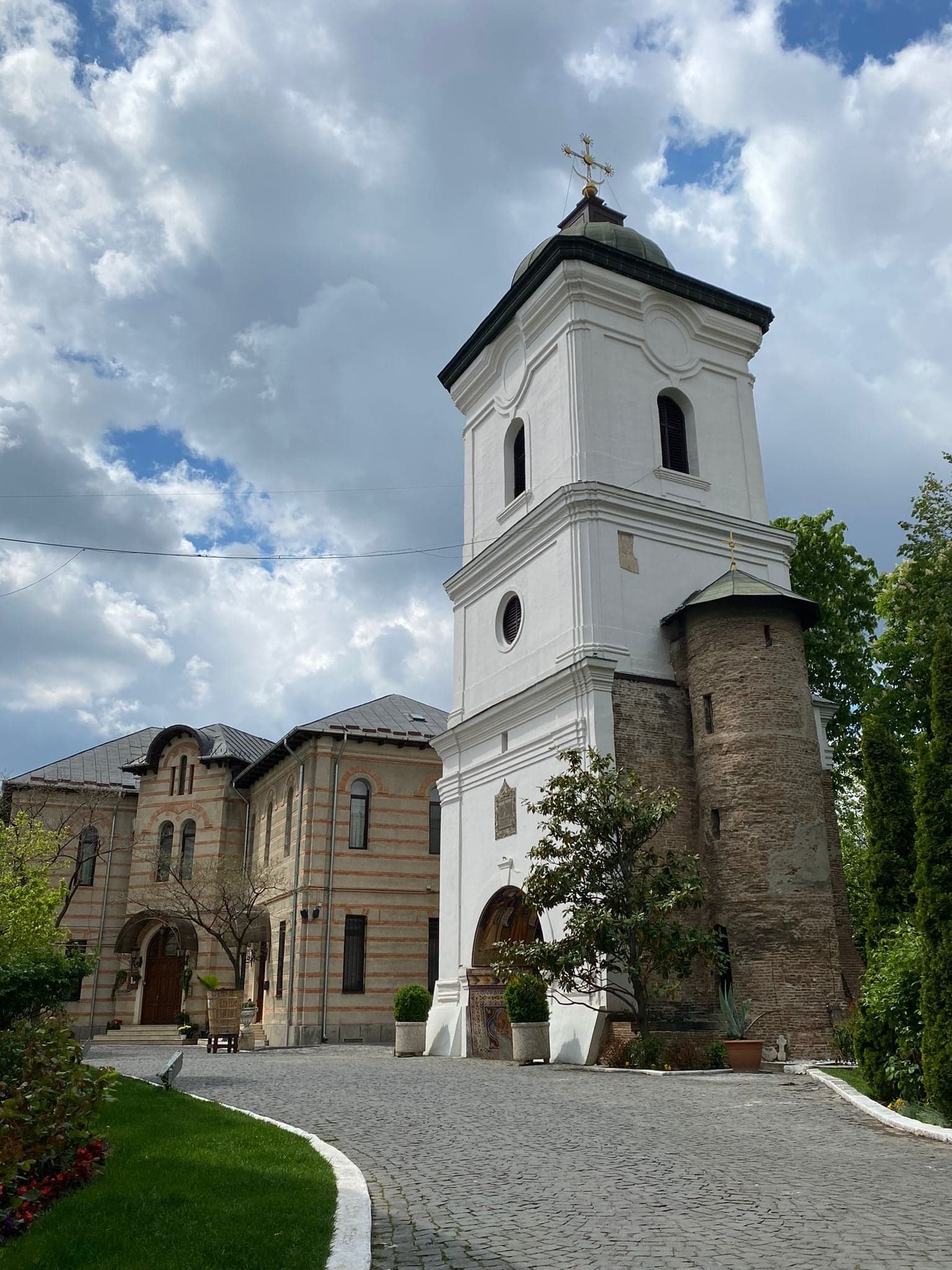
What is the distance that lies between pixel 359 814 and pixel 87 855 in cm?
1244

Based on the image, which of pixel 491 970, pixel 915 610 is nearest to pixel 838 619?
pixel 915 610

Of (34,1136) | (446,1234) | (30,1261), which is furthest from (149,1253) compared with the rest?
(34,1136)

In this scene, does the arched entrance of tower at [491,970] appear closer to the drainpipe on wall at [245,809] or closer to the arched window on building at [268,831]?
the arched window on building at [268,831]

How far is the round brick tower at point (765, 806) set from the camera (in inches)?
671

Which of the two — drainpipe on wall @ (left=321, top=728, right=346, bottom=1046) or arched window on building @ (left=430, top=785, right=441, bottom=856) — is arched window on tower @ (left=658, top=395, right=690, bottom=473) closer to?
arched window on building @ (left=430, top=785, right=441, bottom=856)

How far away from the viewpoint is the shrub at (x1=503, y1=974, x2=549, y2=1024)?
58.7 feet

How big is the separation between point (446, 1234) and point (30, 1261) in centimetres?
209

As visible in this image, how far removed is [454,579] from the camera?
86.2 ft

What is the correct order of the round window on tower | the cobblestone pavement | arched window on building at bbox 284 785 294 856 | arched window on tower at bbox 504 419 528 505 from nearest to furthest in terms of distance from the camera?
the cobblestone pavement
the round window on tower
arched window on tower at bbox 504 419 528 505
arched window on building at bbox 284 785 294 856

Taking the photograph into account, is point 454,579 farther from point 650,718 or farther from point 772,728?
point 772,728

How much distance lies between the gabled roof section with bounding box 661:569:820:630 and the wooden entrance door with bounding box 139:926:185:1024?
23.5 m

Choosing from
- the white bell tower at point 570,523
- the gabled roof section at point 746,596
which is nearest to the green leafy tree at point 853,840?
the gabled roof section at point 746,596

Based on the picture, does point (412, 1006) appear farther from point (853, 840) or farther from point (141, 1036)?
point (853, 840)

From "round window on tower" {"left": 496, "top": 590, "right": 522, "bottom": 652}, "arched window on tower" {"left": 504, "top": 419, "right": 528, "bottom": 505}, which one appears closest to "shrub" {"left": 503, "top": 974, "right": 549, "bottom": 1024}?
"round window on tower" {"left": 496, "top": 590, "right": 522, "bottom": 652}
